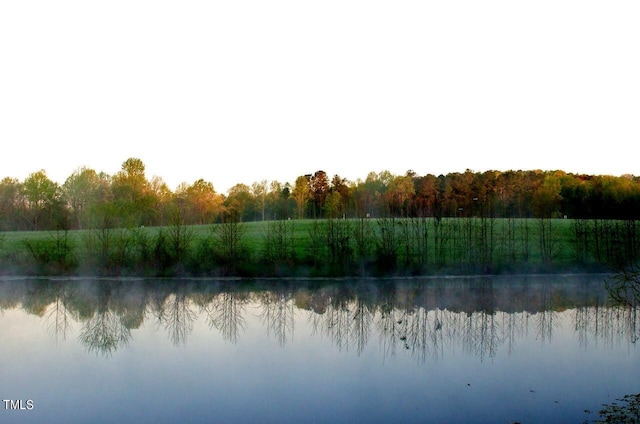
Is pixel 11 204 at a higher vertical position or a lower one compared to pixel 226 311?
higher

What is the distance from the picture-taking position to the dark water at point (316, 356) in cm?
752

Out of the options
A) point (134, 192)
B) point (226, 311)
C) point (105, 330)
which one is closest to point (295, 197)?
point (134, 192)

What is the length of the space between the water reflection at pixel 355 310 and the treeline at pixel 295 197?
17.9 m

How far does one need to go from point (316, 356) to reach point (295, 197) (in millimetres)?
50926

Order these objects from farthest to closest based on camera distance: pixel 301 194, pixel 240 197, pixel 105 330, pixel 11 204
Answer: pixel 240 197, pixel 301 194, pixel 11 204, pixel 105 330

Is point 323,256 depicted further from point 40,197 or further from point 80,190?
point 40,197

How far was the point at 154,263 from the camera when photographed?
76.5 ft

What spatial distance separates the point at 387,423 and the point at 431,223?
85.7ft

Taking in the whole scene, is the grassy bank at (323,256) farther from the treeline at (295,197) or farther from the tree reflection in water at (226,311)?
the treeline at (295,197)

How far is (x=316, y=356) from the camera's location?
10414 millimetres

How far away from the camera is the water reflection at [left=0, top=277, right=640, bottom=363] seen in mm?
11844

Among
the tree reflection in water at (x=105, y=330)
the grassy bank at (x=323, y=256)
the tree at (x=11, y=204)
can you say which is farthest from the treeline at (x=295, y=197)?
the tree reflection in water at (x=105, y=330)

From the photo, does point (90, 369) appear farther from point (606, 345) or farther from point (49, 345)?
point (606, 345)

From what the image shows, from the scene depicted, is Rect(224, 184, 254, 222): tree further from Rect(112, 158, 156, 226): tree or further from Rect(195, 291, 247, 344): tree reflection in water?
Rect(195, 291, 247, 344): tree reflection in water
